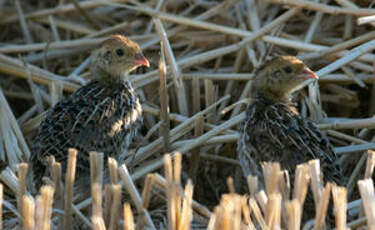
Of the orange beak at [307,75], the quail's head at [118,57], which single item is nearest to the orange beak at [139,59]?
the quail's head at [118,57]

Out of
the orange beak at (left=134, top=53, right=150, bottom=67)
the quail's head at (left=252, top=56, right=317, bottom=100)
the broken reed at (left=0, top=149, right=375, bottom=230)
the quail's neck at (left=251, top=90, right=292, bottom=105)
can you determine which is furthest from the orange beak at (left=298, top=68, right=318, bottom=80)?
the broken reed at (left=0, top=149, right=375, bottom=230)

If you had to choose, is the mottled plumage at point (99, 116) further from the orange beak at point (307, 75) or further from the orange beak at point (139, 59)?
the orange beak at point (307, 75)

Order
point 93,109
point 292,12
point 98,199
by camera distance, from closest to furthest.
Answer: point 98,199 < point 93,109 < point 292,12

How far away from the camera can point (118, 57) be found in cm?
599

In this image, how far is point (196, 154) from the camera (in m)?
5.85

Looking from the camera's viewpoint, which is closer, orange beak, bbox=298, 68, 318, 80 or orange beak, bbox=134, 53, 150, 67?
orange beak, bbox=298, 68, 318, 80

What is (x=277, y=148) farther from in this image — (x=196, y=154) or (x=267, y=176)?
(x=267, y=176)

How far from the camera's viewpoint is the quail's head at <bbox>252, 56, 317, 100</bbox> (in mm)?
5609

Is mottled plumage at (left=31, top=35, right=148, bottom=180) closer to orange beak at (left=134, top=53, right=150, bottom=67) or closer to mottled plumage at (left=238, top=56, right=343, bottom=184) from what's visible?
orange beak at (left=134, top=53, right=150, bottom=67)

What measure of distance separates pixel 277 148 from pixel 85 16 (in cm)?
293

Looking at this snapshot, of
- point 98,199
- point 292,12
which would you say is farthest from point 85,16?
point 98,199

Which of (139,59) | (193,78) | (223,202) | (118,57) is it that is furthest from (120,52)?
(223,202)

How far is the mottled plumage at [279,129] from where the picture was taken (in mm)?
5090

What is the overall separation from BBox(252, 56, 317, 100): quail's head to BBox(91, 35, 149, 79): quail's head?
905 millimetres
